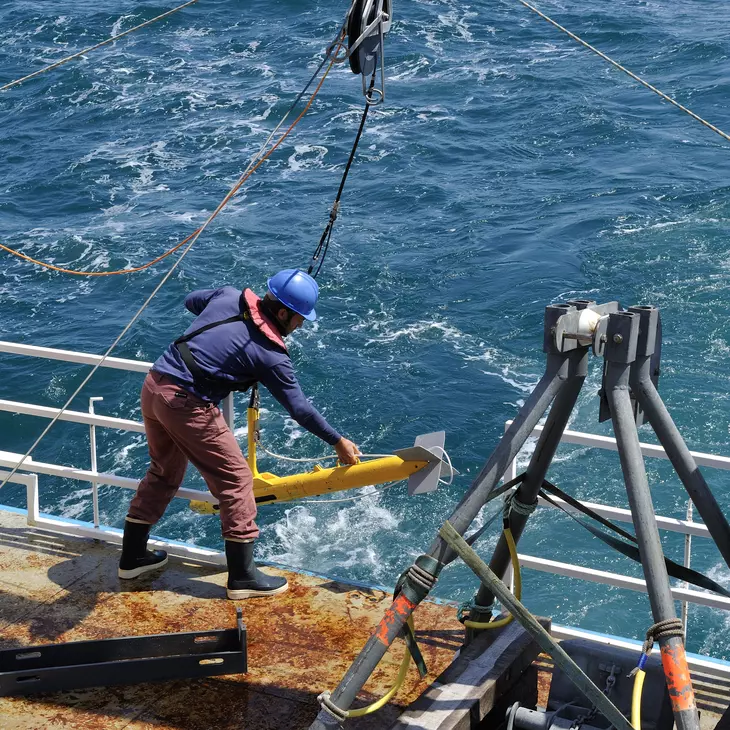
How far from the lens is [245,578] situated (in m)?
5.78

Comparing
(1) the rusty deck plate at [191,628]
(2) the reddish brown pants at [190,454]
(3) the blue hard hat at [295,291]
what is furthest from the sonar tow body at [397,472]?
(3) the blue hard hat at [295,291]

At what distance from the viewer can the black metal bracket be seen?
4.96 metres

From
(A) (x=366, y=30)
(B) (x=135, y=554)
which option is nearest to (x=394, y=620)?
(B) (x=135, y=554)

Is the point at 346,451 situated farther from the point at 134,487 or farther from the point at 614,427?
the point at 614,427

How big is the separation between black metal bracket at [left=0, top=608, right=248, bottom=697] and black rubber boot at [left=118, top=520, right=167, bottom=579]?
0.94 metres

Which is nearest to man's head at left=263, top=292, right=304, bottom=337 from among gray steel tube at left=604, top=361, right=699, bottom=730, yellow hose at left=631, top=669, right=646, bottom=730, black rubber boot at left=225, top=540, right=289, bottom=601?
black rubber boot at left=225, top=540, right=289, bottom=601

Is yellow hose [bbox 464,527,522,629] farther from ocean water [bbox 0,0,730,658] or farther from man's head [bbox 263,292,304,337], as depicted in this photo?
ocean water [bbox 0,0,730,658]

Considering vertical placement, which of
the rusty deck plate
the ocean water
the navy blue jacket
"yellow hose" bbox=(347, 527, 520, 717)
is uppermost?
the navy blue jacket

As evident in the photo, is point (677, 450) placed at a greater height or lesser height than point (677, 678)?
greater

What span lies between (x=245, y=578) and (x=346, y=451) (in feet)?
3.11

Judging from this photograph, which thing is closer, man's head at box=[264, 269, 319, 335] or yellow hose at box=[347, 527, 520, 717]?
yellow hose at box=[347, 527, 520, 717]

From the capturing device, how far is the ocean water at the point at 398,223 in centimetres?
1291

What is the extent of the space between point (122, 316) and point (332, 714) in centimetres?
1399

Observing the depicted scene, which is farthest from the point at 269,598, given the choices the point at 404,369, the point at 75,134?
the point at 75,134
